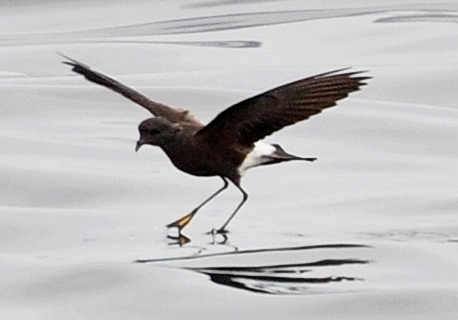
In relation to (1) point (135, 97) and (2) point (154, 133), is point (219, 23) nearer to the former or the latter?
(1) point (135, 97)

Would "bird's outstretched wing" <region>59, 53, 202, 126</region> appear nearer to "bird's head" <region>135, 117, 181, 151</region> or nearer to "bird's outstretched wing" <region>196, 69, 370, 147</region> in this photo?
"bird's head" <region>135, 117, 181, 151</region>

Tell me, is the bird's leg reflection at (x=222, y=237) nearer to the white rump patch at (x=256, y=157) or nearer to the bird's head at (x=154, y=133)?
the white rump patch at (x=256, y=157)

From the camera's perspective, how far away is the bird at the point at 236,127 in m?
7.91

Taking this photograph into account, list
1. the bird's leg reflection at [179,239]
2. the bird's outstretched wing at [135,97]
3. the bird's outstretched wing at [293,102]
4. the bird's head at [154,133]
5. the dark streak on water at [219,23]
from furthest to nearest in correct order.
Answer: the dark streak on water at [219,23], the bird's outstretched wing at [135,97], the bird's head at [154,133], the bird's leg reflection at [179,239], the bird's outstretched wing at [293,102]

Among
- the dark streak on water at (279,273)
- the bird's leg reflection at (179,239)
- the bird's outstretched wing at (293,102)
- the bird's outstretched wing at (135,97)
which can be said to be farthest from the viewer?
the bird's outstretched wing at (135,97)

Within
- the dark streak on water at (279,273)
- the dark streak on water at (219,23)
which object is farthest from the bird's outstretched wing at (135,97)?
the dark streak on water at (219,23)

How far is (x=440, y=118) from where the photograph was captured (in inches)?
458

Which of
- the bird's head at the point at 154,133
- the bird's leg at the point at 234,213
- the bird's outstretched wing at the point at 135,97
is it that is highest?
the bird's outstretched wing at the point at 135,97

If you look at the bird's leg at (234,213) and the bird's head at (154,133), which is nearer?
the bird's head at (154,133)

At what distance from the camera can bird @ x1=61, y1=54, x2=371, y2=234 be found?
791 centimetres

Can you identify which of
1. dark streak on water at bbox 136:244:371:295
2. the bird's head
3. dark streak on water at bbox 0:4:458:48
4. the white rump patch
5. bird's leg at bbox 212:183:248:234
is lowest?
dark streak on water at bbox 136:244:371:295

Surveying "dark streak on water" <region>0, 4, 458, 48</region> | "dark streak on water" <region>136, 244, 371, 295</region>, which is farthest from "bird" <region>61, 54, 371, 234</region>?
"dark streak on water" <region>0, 4, 458, 48</region>

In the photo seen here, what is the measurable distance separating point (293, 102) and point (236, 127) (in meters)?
0.32

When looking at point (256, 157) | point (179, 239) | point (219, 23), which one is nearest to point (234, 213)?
point (256, 157)
